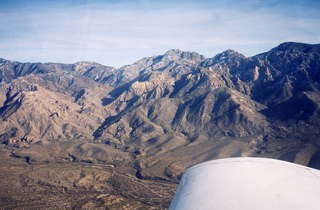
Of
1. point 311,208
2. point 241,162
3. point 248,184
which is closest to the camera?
point 311,208

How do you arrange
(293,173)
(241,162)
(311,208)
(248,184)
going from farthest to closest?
(241,162) < (293,173) < (248,184) < (311,208)

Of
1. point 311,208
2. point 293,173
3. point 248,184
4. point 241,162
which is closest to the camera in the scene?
point 311,208

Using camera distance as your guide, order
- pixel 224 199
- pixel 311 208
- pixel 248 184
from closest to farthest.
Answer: pixel 311 208
pixel 224 199
pixel 248 184

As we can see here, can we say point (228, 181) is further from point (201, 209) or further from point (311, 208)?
point (311, 208)

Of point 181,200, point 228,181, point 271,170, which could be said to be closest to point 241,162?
point 271,170

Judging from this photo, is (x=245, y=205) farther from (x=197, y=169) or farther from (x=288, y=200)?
(x=197, y=169)

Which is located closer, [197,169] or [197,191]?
[197,191]
